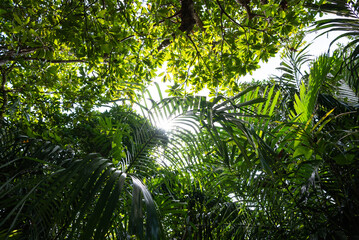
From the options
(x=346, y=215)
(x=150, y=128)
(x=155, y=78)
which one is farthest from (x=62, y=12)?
(x=346, y=215)


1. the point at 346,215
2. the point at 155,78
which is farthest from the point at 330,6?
the point at 155,78

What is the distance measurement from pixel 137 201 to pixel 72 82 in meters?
4.00

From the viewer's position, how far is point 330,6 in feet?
5.49

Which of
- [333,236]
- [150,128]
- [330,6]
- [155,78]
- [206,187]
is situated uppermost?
[155,78]

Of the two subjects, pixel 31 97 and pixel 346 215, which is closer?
pixel 346 215

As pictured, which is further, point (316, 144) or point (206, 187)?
point (206, 187)

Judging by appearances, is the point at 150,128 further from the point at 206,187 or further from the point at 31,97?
the point at 31,97

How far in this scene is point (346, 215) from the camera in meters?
1.34

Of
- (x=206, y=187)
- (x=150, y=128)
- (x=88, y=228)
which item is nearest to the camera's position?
(x=88, y=228)

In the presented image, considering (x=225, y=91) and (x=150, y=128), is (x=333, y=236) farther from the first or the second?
(x=225, y=91)

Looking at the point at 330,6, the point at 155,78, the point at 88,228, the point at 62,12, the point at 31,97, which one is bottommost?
the point at 88,228

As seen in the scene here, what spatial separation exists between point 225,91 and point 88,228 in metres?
3.51

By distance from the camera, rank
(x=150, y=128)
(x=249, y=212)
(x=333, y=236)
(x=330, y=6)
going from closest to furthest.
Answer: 1. (x=333, y=236)
2. (x=150, y=128)
3. (x=330, y=6)
4. (x=249, y=212)

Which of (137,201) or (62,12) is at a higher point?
(62,12)
